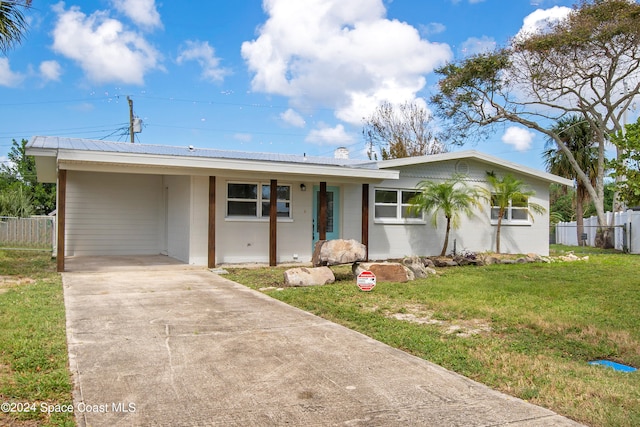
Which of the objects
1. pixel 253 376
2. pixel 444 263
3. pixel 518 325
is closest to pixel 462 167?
pixel 444 263

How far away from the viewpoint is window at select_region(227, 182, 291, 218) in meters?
13.7

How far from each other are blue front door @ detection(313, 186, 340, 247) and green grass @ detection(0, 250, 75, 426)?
7.53 metres

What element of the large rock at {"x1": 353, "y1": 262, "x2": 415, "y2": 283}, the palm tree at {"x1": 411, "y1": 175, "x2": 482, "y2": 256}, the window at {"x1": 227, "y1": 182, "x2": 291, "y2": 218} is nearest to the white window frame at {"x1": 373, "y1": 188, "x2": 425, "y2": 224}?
the palm tree at {"x1": 411, "y1": 175, "x2": 482, "y2": 256}

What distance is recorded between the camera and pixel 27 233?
1686 centimetres

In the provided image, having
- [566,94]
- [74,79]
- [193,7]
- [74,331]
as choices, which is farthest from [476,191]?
[74,79]

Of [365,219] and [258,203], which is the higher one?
[258,203]

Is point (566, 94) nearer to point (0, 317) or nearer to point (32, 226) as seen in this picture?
point (32, 226)

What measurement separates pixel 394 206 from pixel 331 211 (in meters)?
2.08

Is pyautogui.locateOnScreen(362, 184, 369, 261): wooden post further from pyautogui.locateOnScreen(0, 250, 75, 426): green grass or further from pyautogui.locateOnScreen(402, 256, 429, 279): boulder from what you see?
pyautogui.locateOnScreen(0, 250, 75, 426): green grass

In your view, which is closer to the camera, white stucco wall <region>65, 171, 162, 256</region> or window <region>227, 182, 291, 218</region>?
window <region>227, 182, 291, 218</region>

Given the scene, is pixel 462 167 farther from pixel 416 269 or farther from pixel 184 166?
pixel 184 166

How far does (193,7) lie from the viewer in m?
14.2

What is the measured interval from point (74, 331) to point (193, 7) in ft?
36.1

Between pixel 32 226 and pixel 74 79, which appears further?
pixel 74 79
